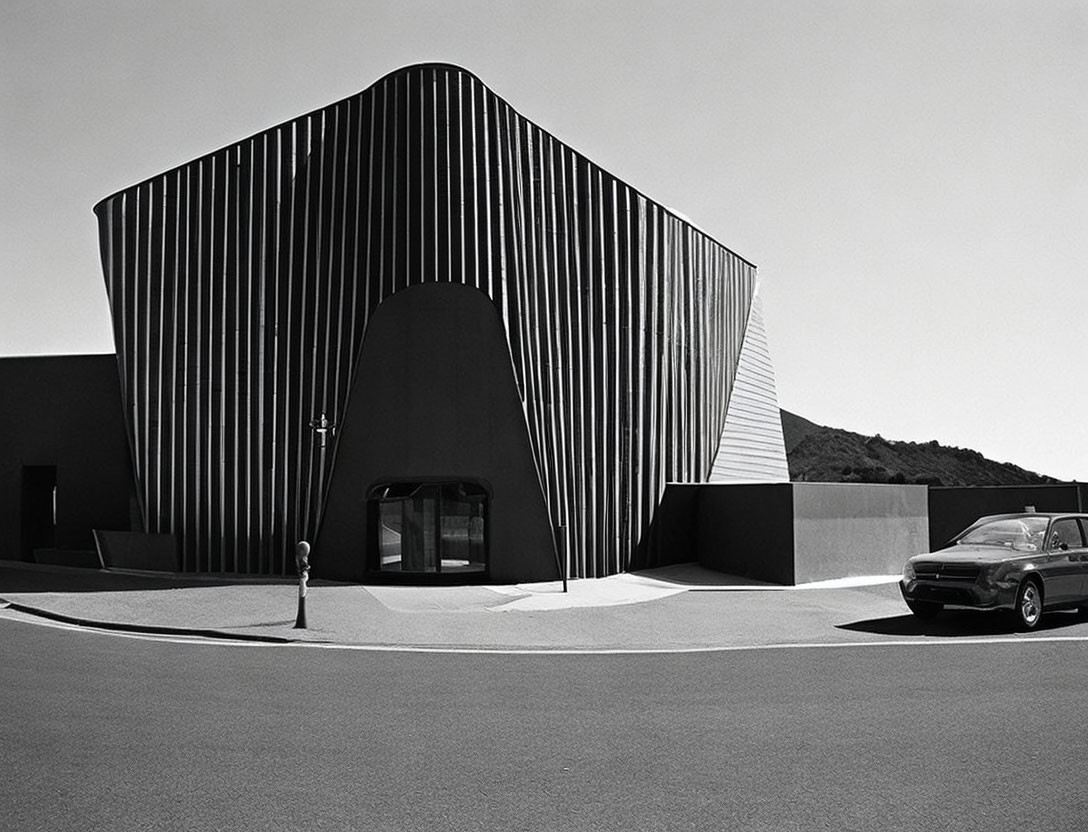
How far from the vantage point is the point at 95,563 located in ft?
78.6

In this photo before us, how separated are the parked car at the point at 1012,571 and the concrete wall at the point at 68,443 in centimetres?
1979

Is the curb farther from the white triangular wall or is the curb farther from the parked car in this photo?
the white triangular wall

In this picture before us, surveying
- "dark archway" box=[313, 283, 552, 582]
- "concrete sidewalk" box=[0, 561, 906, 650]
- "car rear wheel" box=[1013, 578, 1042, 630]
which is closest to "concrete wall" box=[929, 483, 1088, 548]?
"concrete sidewalk" box=[0, 561, 906, 650]

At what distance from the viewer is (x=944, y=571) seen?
14016 millimetres

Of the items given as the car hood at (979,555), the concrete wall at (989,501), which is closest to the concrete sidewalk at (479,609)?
the car hood at (979,555)

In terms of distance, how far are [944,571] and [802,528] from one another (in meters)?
6.74

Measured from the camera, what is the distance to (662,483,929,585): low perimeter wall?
68.2ft

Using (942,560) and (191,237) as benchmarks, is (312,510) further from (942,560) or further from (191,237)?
(942,560)

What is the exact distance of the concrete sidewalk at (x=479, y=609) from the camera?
13156 millimetres

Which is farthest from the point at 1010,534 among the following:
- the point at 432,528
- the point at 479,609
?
the point at 432,528

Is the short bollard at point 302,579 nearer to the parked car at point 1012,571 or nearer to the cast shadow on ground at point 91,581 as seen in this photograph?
the cast shadow on ground at point 91,581

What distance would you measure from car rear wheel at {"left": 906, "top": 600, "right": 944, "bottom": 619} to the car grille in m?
0.42

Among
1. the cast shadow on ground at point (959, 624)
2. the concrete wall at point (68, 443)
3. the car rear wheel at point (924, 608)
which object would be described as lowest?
the cast shadow on ground at point (959, 624)

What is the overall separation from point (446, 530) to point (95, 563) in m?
9.28
